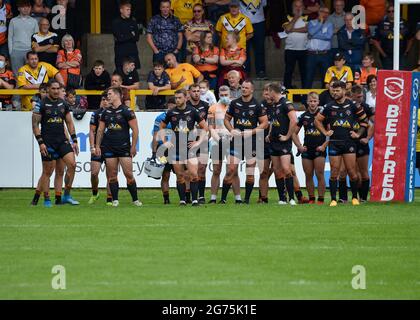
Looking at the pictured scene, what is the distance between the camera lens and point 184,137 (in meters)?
18.8

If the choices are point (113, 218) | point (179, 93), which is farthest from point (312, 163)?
point (113, 218)

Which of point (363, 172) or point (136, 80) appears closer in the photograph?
point (363, 172)

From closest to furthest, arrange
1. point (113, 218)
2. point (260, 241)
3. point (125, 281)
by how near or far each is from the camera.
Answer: point (125, 281) → point (260, 241) → point (113, 218)

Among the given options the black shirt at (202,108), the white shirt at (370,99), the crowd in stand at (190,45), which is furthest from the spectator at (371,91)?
the black shirt at (202,108)

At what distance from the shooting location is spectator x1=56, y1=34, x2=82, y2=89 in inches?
933

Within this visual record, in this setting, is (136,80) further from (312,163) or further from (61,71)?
(312,163)

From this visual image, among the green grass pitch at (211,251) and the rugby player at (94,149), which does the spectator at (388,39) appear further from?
the rugby player at (94,149)

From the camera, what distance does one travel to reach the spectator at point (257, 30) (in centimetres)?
2539

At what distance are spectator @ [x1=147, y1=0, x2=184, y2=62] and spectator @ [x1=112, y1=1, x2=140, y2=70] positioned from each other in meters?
0.39

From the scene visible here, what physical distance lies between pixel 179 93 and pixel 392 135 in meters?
3.89

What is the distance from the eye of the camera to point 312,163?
63.7 ft

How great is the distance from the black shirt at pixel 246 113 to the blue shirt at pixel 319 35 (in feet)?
19.8

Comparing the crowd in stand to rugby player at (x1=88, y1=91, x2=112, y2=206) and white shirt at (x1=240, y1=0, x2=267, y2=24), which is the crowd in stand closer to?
white shirt at (x1=240, y1=0, x2=267, y2=24)

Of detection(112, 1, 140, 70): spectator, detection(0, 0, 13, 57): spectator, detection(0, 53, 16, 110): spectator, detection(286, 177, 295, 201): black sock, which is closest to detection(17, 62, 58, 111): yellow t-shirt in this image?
detection(0, 53, 16, 110): spectator
